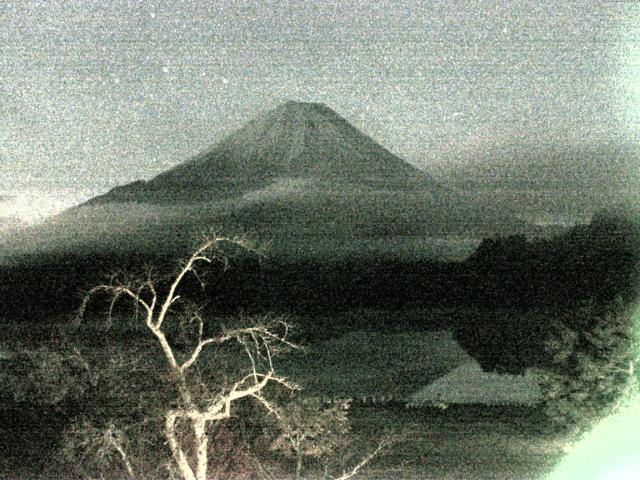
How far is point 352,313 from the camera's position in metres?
9.66

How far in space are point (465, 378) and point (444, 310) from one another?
63.2 inches

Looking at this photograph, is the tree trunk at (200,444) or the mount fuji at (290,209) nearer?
the tree trunk at (200,444)

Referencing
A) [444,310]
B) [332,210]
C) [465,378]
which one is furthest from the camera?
[332,210]

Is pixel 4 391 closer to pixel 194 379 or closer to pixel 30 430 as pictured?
pixel 30 430

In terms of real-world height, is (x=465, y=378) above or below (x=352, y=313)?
below

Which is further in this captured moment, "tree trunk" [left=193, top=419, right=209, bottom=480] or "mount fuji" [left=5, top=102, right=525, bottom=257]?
"mount fuji" [left=5, top=102, right=525, bottom=257]

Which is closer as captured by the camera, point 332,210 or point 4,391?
point 4,391

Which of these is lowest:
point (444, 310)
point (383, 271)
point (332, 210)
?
point (444, 310)

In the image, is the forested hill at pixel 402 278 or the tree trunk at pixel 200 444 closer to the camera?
the tree trunk at pixel 200 444

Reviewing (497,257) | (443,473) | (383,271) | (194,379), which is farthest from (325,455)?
(497,257)

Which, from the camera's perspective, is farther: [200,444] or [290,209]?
[290,209]

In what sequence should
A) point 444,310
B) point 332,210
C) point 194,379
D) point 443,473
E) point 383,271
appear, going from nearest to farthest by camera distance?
1. point 194,379
2. point 443,473
3. point 444,310
4. point 383,271
5. point 332,210

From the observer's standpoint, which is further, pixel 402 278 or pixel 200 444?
pixel 402 278

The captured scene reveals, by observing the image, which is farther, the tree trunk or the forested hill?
the forested hill
